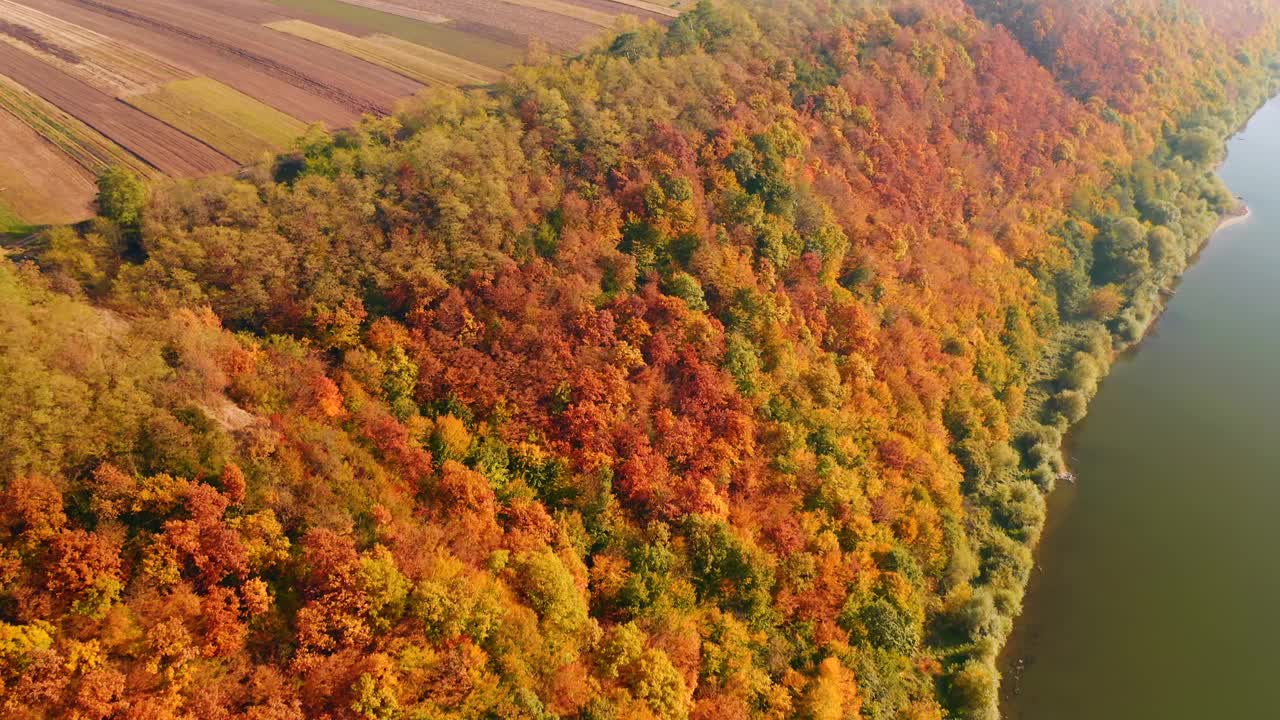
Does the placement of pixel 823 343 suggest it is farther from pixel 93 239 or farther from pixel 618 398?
pixel 93 239

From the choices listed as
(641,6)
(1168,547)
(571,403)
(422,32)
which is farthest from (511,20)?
(1168,547)

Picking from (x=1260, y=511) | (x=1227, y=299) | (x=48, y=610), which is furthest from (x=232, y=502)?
(x=1227, y=299)

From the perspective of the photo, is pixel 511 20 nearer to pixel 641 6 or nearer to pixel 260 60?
pixel 641 6

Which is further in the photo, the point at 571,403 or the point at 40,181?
the point at 40,181

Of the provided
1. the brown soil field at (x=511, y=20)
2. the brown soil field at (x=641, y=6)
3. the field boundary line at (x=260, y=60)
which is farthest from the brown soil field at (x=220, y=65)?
the brown soil field at (x=641, y=6)

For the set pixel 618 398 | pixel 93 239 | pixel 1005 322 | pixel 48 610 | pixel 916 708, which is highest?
pixel 1005 322
